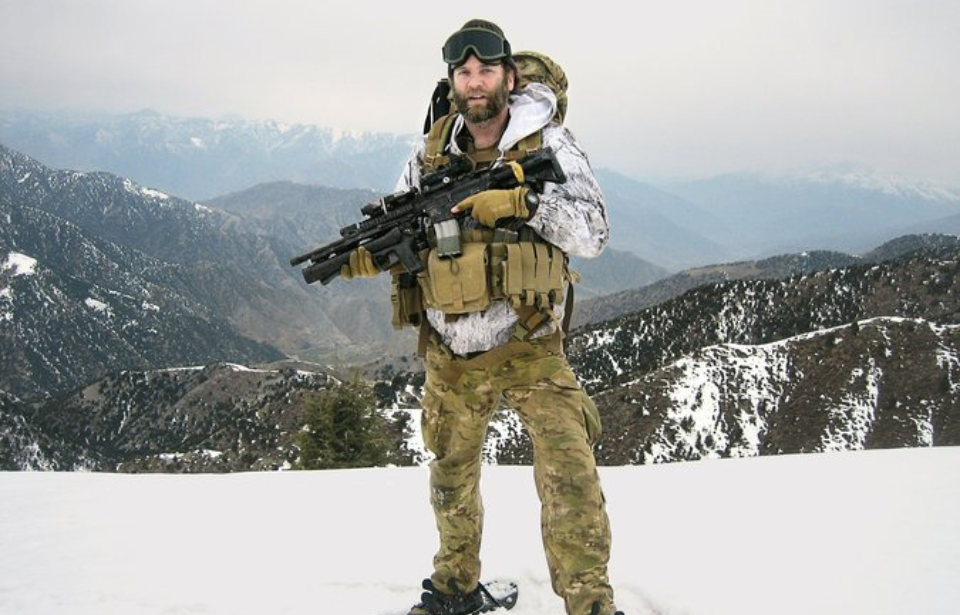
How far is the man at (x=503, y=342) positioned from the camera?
406cm

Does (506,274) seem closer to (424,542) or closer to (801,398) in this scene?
(424,542)

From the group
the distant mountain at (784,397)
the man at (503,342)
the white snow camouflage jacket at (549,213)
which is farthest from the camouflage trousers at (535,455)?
the distant mountain at (784,397)

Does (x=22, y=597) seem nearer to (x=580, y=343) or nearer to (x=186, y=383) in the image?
(x=580, y=343)

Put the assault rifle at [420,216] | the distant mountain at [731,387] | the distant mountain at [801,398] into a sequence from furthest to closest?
the distant mountain at [731,387]
the distant mountain at [801,398]
the assault rifle at [420,216]

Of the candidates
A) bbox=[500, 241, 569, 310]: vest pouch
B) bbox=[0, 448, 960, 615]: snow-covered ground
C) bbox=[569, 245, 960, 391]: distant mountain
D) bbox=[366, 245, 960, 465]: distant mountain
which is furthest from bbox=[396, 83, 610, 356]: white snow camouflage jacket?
bbox=[569, 245, 960, 391]: distant mountain

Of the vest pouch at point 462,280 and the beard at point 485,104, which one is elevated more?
the beard at point 485,104

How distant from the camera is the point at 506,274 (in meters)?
4.07

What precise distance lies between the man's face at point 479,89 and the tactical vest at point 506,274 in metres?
0.30

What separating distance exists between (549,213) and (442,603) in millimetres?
2836

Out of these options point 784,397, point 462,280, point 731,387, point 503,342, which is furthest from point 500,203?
point 731,387

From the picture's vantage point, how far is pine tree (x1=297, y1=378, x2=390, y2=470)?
98.8 feet

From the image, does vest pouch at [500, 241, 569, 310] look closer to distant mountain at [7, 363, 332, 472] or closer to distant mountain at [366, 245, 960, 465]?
distant mountain at [366, 245, 960, 465]

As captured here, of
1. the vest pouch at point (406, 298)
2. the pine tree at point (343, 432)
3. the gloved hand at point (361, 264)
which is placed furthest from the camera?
the pine tree at point (343, 432)

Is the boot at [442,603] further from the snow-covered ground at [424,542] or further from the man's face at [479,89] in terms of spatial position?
the man's face at [479,89]
